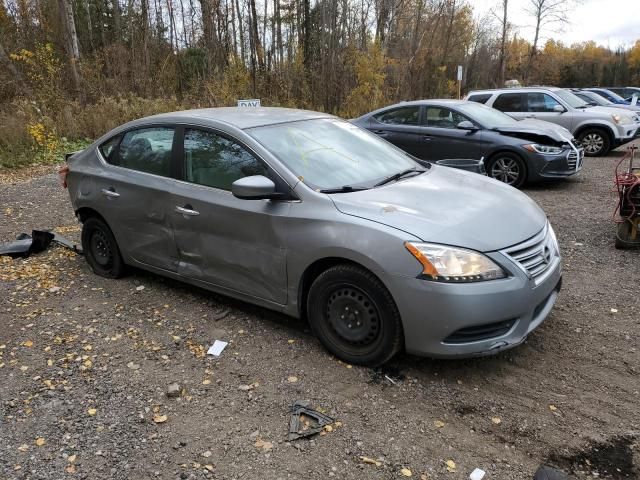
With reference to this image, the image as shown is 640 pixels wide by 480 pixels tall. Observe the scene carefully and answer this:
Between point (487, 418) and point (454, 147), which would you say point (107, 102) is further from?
point (487, 418)

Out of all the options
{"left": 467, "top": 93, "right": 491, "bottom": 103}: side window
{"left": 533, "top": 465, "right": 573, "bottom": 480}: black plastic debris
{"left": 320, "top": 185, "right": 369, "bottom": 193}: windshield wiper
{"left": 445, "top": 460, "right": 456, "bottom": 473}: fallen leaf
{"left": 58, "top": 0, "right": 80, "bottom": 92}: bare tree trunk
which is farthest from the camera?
{"left": 58, "top": 0, "right": 80, "bottom": 92}: bare tree trunk

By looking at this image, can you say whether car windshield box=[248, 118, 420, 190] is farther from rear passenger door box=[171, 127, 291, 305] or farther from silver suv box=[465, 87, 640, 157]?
silver suv box=[465, 87, 640, 157]

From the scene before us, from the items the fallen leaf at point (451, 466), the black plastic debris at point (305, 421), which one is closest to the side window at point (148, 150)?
the black plastic debris at point (305, 421)

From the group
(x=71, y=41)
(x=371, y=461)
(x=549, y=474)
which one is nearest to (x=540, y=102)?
(x=549, y=474)

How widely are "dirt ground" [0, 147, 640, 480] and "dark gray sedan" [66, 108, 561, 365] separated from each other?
31 centimetres

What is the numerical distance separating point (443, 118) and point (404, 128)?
0.73 meters

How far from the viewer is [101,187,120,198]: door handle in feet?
15.9

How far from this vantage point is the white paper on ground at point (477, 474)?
8.54 feet

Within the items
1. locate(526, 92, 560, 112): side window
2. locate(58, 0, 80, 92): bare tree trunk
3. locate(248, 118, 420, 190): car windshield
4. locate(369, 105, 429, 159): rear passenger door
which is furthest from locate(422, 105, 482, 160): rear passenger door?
locate(58, 0, 80, 92): bare tree trunk

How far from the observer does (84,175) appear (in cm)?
520

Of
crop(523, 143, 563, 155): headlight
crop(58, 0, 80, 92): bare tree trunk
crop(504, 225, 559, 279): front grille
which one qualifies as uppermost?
crop(58, 0, 80, 92): bare tree trunk

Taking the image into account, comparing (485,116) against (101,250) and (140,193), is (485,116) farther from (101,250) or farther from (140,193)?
(101,250)

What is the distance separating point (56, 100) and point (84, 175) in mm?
11065

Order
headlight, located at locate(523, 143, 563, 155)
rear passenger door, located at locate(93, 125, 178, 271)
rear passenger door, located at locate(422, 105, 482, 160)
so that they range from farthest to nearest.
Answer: rear passenger door, located at locate(422, 105, 482, 160)
headlight, located at locate(523, 143, 563, 155)
rear passenger door, located at locate(93, 125, 178, 271)
